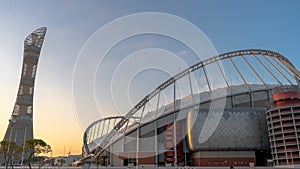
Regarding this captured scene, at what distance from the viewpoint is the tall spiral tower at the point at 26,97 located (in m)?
107

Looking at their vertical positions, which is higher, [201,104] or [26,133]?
[201,104]

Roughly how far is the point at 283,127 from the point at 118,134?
5155 centimetres

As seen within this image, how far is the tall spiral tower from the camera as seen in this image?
352ft

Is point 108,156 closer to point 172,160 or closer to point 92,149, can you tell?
point 92,149

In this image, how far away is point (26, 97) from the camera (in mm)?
111125

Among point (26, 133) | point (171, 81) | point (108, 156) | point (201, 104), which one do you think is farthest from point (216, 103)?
point (26, 133)

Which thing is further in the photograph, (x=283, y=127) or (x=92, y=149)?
(x=92, y=149)

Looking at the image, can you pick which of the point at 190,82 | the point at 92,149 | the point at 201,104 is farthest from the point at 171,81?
the point at 92,149

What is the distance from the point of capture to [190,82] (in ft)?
259

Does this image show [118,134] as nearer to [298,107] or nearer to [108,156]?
[108,156]

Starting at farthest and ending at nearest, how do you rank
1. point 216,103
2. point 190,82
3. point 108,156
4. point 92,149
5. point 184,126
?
1. point 92,149
2. point 108,156
3. point 184,126
4. point 216,103
5. point 190,82

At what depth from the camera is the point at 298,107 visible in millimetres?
70125

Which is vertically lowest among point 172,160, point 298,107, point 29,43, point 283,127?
point 172,160

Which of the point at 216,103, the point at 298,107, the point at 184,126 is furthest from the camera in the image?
the point at 184,126
